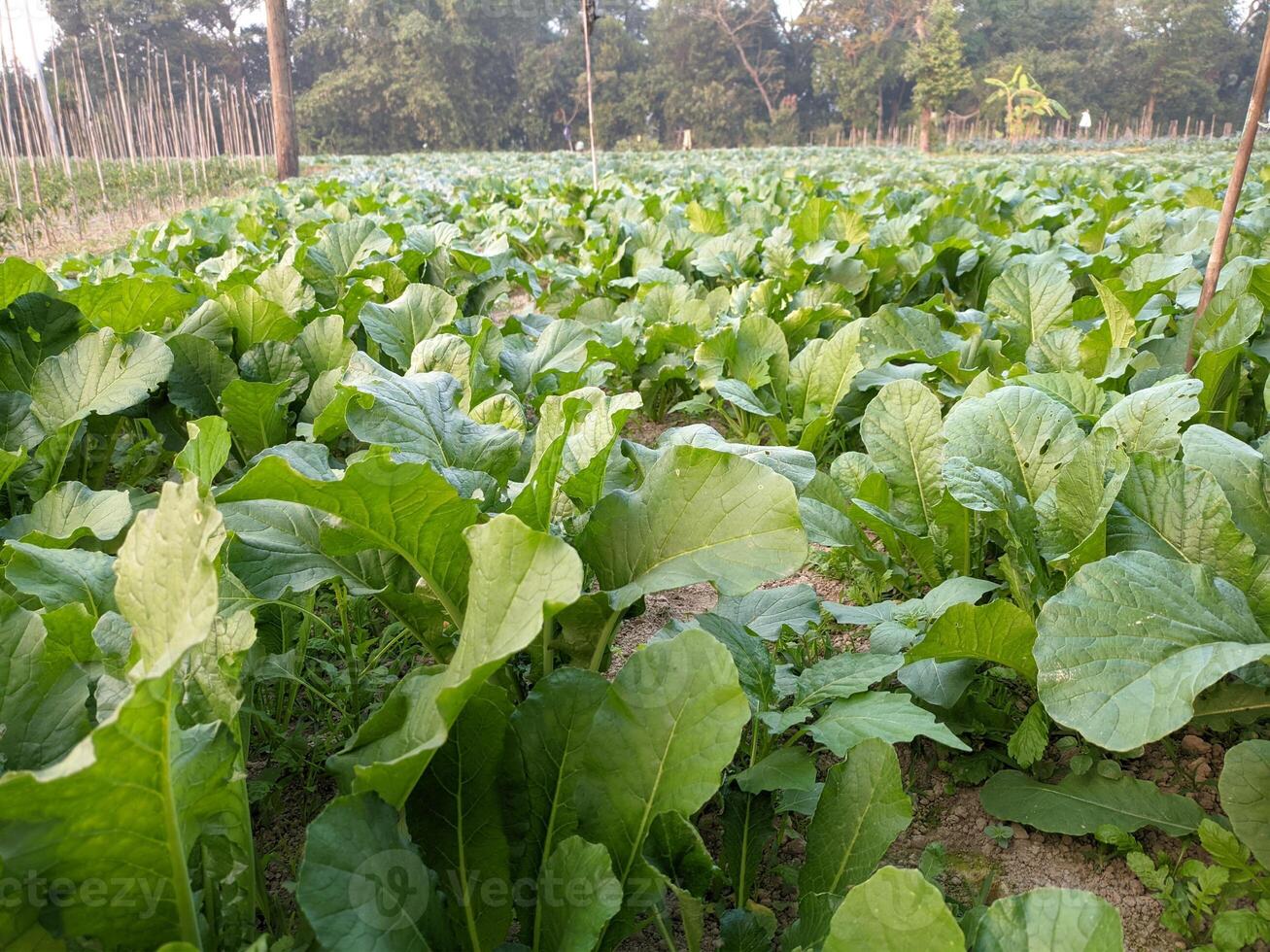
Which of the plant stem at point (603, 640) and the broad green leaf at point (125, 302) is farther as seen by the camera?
the broad green leaf at point (125, 302)

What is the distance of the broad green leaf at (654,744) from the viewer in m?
0.98

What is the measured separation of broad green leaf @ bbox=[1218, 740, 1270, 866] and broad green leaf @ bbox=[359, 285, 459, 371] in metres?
1.85

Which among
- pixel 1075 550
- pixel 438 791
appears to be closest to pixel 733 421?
pixel 1075 550

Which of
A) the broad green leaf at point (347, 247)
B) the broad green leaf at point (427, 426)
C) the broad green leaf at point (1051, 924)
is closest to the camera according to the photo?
the broad green leaf at point (1051, 924)

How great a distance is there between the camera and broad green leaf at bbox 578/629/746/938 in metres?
0.98

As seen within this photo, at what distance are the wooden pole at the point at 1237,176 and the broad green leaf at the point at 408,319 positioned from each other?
5.94 feet

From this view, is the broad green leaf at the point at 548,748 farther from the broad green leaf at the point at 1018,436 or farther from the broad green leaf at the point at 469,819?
the broad green leaf at the point at 1018,436

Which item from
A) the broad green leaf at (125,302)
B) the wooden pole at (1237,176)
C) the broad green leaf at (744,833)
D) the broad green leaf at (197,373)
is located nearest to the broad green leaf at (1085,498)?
the broad green leaf at (744,833)

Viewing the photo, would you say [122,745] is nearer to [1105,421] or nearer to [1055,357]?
[1105,421]

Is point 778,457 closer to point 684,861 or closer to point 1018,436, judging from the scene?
point 1018,436

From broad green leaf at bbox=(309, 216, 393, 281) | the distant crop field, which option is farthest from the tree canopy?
the distant crop field

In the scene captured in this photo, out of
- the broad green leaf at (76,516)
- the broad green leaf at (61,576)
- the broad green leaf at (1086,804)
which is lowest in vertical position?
the broad green leaf at (1086,804)

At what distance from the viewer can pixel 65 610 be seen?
3.49ft

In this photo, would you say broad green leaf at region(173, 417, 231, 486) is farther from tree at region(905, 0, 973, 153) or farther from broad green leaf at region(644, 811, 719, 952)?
tree at region(905, 0, 973, 153)
